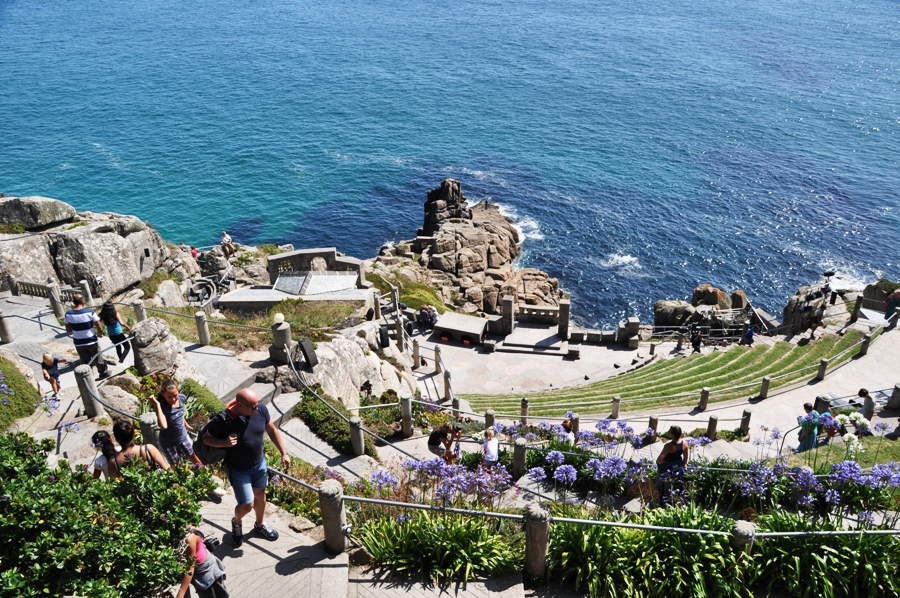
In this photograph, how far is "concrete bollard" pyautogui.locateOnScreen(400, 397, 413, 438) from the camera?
17031mm

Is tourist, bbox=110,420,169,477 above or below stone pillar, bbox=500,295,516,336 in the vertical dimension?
above

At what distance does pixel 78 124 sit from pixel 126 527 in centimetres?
7892

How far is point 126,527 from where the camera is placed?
24.7 ft

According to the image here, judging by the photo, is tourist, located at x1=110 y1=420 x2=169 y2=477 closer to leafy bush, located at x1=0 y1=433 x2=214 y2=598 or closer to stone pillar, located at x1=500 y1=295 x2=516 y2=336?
leafy bush, located at x1=0 y1=433 x2=214 y2=598

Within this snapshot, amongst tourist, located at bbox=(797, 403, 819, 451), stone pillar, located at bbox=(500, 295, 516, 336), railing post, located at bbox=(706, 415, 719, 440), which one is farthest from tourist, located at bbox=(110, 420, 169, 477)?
stone pillar, located at bbox=(500, 295, 516, 336)

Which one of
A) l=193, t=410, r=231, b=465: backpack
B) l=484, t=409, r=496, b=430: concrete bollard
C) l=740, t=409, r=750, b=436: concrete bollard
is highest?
l=193, t=410, r=231, b=465: backpack

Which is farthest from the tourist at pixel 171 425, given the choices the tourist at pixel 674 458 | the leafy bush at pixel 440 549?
the tourist at pixel 674 458

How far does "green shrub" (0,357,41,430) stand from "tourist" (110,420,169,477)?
188 inches

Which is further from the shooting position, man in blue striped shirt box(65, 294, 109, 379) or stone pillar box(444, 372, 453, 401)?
stone pillar box(444, 372, 453, 401)

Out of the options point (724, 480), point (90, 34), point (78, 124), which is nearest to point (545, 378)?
point (724, 480)

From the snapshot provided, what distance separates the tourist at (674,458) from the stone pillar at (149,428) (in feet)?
30.4

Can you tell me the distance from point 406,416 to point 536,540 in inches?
318

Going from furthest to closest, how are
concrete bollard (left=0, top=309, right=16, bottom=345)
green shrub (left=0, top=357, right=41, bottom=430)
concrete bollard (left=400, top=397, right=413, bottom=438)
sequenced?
concrete bollard (left=400, top=397, right=413, bottom=438), concrete bollard (left=0, top=309, right=16, bottom=345), green shrub (left=0, top=357, right=41, bottom=430)

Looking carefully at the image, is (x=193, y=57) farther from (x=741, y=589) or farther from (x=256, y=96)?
(x=741, y=589)
